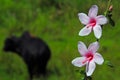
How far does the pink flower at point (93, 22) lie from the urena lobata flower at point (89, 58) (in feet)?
0.12

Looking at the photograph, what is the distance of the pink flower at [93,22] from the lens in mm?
1829

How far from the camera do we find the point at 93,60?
5.98 feet

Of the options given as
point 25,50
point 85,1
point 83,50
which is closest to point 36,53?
point 25,50

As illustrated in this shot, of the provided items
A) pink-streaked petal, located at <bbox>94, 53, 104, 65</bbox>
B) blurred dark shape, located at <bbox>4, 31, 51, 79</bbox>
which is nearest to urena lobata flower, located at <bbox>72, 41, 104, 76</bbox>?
pink-streaked petal, located at <bbox>94, 53, 104, 65</bbox>

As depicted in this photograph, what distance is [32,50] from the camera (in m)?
6.47

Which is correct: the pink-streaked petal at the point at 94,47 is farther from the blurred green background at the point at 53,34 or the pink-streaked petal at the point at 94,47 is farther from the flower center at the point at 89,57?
the blurred green background at the point at 53,34

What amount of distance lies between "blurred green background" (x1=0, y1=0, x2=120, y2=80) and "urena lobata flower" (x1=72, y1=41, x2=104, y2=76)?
2.47 metres

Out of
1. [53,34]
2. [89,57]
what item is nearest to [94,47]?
[89,57]

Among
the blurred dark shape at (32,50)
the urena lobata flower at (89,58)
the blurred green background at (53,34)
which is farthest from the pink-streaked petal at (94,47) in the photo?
the blurred dark shape at (32,50)

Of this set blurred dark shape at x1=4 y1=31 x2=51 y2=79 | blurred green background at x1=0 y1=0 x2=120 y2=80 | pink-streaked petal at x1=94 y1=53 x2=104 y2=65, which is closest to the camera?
pink-streaked petal at x1=94 y1=53 x2=104 y2=65

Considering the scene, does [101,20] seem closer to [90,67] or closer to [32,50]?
[90,67]

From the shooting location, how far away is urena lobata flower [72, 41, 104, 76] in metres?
1.81

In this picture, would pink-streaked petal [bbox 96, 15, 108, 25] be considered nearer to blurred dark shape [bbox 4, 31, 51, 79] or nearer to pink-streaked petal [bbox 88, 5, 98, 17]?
pink-streaked petal [bbox 88, 5, 98, 17]

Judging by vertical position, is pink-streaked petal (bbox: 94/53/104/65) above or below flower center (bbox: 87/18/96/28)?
below
